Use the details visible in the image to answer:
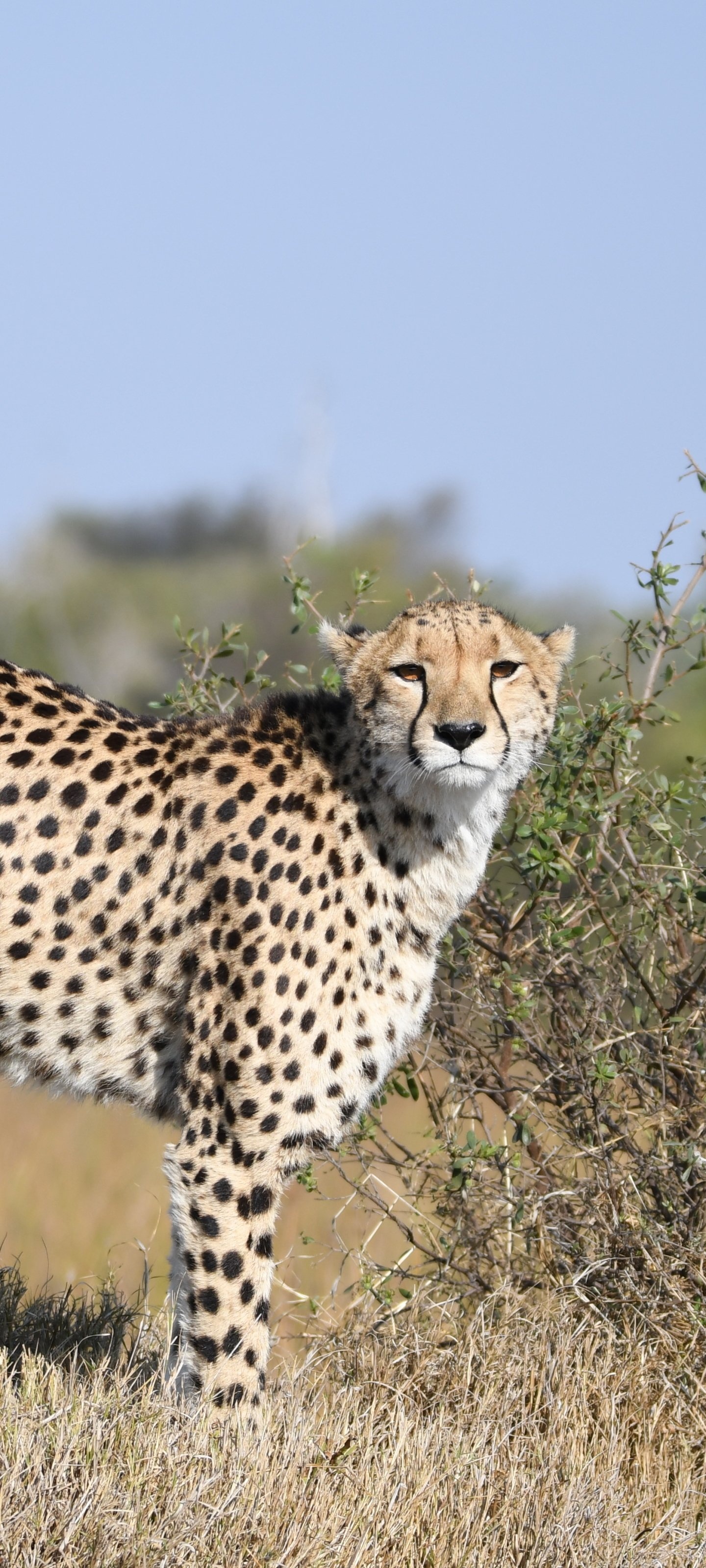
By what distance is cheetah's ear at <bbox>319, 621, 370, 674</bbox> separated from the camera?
12.9 feet

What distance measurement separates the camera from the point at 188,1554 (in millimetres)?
2955

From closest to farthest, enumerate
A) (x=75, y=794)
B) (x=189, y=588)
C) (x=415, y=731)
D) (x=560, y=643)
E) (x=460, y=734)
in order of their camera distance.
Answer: (x=460, y=734) → (x=415, y=731) → (x=75, y=794) → (x=560, y=643) → (x=189, y=588)

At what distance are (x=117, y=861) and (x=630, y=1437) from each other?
5.40 feet

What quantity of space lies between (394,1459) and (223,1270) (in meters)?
0.55

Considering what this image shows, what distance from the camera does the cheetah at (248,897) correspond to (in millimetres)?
3641

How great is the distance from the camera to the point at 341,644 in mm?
3947

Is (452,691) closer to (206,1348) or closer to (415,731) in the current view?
(415,731)

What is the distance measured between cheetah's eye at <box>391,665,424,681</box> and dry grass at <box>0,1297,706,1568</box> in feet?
4.68

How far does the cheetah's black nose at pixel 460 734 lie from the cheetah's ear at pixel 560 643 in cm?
54

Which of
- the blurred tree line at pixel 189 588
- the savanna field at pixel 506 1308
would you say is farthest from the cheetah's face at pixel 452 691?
the blurred tree line at pixel 189 588

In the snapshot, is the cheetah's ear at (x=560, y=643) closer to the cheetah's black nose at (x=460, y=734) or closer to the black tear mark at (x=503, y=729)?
the black tear mark at (x=503, y=729)

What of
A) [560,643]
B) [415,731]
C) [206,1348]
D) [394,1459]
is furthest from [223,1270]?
[560,643]

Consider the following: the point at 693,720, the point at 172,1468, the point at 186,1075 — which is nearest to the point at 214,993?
the point at 186,1075

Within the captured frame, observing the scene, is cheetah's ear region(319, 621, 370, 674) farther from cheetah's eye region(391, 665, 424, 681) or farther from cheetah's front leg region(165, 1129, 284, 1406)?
cheetah's front leg region(165, 1129, 284, 1406)
